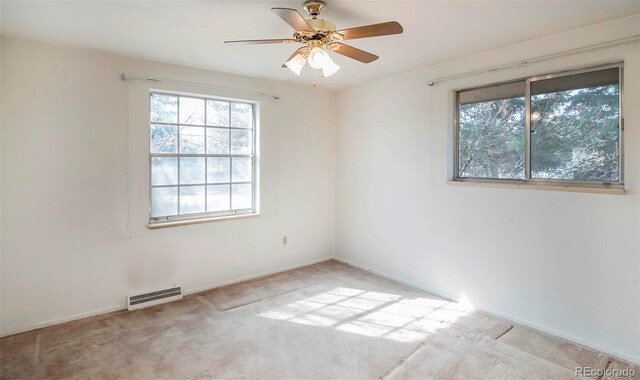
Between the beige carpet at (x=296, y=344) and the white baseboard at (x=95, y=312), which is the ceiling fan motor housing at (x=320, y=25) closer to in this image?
the beige carpet at (x=296, y=344)

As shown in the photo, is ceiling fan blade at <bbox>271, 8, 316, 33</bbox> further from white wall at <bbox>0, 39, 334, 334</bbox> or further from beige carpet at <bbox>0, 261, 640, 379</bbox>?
beige carpet at <bbox>0, 261, 640, 379</bbox>

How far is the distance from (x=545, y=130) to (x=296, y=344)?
2.73m

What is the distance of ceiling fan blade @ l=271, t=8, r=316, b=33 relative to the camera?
5.86ft

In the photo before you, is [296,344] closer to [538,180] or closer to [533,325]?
[533,325]

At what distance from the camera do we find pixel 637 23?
2.39 meters

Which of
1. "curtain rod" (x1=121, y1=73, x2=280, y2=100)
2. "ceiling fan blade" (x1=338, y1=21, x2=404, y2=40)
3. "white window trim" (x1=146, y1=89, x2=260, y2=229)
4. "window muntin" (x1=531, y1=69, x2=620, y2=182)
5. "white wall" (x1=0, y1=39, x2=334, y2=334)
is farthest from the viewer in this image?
"white window trim" (x1=146, y1=89, x2=260, y2=229)

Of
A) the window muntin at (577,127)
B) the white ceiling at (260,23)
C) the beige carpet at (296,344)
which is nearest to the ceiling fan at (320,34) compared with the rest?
the white ceiling at (260,23)

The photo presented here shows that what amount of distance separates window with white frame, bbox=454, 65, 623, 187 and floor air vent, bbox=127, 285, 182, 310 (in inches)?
126

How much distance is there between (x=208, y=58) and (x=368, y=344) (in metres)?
2.99

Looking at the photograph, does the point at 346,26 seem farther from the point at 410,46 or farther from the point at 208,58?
the point at 208,58

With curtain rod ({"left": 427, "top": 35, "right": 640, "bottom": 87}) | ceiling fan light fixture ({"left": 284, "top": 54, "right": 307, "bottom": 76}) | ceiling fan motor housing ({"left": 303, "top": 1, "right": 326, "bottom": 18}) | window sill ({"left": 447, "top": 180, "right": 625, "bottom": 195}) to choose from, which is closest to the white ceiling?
ceiling fan motor housing ({"left": 303, "top": 1, "right": 326, "bottom": 18})

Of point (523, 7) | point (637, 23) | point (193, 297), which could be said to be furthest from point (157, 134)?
point (637, 23)

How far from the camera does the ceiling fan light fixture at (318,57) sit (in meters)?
2.20

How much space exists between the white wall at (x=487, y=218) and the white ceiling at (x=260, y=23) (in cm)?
37
